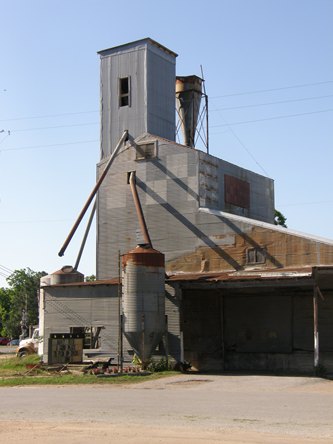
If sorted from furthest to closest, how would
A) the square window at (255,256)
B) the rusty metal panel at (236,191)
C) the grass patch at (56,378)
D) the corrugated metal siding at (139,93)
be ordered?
the corrugated metal siding at (139,93)
the rusty metal panel at (236,191)
the square window at (255,256)
the grass patch at (56,378)

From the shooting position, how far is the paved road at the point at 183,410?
44.4 feet

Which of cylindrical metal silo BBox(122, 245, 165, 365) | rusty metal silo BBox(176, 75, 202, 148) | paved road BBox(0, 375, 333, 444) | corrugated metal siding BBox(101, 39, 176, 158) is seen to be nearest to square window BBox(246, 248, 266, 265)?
cylindrical metal silo BBox(122, 245, 165, 365)

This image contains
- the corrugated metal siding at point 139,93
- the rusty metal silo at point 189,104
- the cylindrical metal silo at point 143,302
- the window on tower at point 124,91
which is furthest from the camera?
the rusty metal silo at point 189,104

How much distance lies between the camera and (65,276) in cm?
3862

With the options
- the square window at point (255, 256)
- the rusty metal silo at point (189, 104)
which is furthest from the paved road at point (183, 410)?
the rusty metal silo at point (189, 104)

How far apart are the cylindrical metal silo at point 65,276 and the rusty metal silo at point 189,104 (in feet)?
Result: 38.9

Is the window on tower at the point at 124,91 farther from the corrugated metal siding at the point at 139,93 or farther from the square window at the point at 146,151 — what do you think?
the square window at the point at 146,151

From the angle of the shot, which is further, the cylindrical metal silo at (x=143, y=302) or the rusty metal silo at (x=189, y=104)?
the rusty metal silo at (x=189, y=104)

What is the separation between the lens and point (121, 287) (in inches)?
1318

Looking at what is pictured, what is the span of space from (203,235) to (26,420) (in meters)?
20.2

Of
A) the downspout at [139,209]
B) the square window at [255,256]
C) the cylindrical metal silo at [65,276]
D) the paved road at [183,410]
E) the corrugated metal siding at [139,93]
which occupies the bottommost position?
the paved road at [183,410]

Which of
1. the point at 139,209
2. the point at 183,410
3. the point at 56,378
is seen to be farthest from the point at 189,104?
the point at 183,410

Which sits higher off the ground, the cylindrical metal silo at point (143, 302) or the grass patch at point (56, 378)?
the cylindrical metal silo at point (143, 302)

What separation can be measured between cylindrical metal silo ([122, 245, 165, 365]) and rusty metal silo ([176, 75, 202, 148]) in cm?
1579
